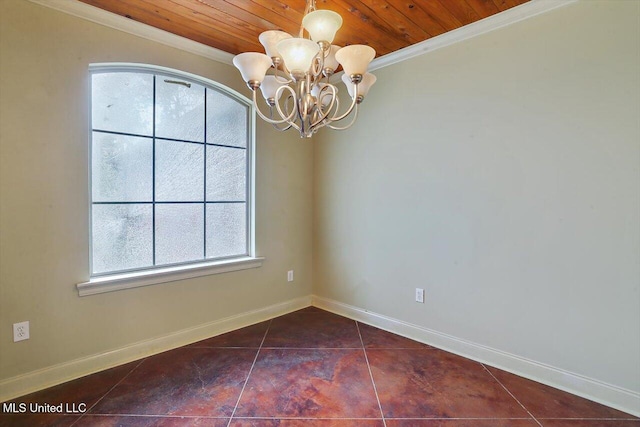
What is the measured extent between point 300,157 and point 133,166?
1534mm

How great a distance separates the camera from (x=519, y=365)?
2.13 meters

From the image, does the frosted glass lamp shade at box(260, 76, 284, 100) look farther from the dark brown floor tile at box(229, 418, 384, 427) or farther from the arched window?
the dark brown floor tile at box(229, 418, 384, 427)

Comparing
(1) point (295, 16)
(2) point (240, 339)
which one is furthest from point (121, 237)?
(1) point (295, 16)

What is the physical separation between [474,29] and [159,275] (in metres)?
2.90

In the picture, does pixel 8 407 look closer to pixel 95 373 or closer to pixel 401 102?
pixel 95 373

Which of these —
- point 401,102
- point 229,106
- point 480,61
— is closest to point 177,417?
point 229,106

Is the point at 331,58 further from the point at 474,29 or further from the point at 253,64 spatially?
the point at 474,29

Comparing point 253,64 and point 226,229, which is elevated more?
point 253,64

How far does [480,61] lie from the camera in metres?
2.27

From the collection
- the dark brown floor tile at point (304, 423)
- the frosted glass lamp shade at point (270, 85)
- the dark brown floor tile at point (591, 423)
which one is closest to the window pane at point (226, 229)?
the frosted glass lamp shade at point (270, 85)

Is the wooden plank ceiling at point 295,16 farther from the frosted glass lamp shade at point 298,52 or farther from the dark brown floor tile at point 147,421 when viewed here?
the dark brown floor tile at point 147,421

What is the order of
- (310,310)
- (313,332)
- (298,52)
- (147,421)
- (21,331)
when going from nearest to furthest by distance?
(298,52), (147,421), (21,331), (313,332), (310,310)

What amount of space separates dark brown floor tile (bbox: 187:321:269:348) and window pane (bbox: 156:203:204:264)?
69cm

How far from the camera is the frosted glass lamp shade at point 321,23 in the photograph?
141 cm
